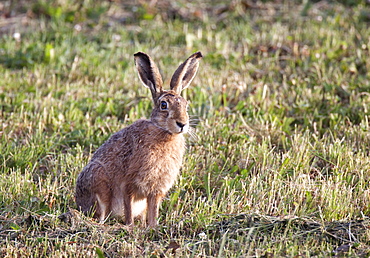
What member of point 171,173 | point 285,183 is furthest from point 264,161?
point 171,173

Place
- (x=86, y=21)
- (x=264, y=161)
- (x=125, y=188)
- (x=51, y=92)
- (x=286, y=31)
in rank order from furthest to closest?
1. (x=86, y=21)
2. (x=286, y=31)
3. (x=51, y=92)
4. (x=264, y=161)
5. (x=125, y=188)

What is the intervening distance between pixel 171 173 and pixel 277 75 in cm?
426

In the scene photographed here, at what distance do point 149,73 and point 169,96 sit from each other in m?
0.42

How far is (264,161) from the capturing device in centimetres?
610

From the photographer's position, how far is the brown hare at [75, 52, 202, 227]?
5.11 meters

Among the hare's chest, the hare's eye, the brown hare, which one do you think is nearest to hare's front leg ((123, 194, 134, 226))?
the brown hare

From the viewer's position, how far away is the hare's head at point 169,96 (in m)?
4.99

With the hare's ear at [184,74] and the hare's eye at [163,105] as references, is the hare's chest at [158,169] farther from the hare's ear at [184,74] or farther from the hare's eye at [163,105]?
the hare's ear at [184,74]

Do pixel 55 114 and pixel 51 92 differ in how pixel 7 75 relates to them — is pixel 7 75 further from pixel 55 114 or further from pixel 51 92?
pixel 55 114

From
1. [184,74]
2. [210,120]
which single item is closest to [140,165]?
[184,74]

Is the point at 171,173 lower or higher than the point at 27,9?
lower

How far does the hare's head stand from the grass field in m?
0.83

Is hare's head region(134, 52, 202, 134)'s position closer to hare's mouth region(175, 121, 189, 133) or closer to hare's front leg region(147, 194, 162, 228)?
hare's mouth region(175, 121, 189, 133)

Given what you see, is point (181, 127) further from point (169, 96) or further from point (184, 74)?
point (184, 74)
